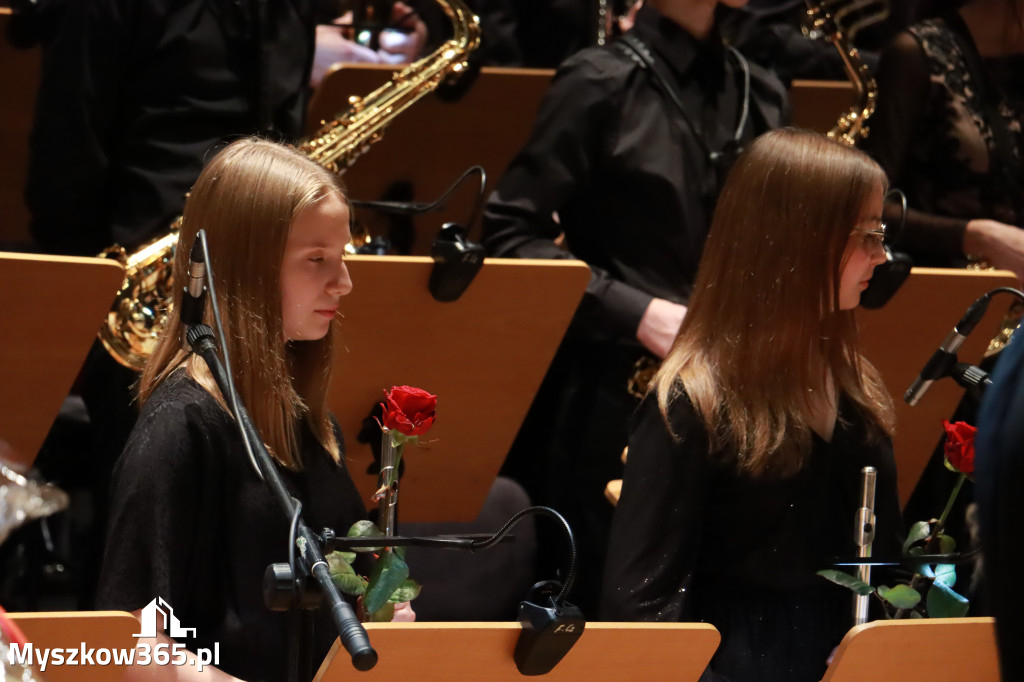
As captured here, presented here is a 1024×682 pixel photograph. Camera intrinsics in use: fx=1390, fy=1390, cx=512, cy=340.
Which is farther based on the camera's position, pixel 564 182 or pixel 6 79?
pixel 6 79

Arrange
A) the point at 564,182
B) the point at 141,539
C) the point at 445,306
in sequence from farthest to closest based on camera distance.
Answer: the point at 564,182
the point at 445,306
the point at 141,539

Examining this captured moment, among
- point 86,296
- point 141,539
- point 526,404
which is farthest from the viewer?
point 526,404

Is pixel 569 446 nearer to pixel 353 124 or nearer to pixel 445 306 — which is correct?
pixel 445 306

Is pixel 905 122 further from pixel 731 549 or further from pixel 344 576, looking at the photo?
pixel 344 576

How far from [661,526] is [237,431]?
59cm

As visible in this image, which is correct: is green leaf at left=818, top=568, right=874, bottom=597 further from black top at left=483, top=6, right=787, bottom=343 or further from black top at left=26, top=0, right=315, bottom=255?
black top at left=26, top=0, right=315, bottom=255

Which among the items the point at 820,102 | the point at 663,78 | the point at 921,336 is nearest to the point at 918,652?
the point at 921,336

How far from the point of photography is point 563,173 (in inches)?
98.3

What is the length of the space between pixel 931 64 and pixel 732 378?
1.16 m

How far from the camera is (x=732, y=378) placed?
1.94 meters

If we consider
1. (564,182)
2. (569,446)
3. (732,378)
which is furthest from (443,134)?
(732,378)

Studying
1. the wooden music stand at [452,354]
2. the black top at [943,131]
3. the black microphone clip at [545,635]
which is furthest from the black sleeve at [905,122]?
the black microphone clip at [545,635]

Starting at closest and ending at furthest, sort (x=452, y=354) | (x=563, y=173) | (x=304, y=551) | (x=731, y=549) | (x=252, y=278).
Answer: (x=304, y=551)
(x=252, y=278)
(x=731, y=549)
(x=452, y=354)
(x=563, y=173)

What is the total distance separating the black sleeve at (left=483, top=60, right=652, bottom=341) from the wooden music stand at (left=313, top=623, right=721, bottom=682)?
1163mm
